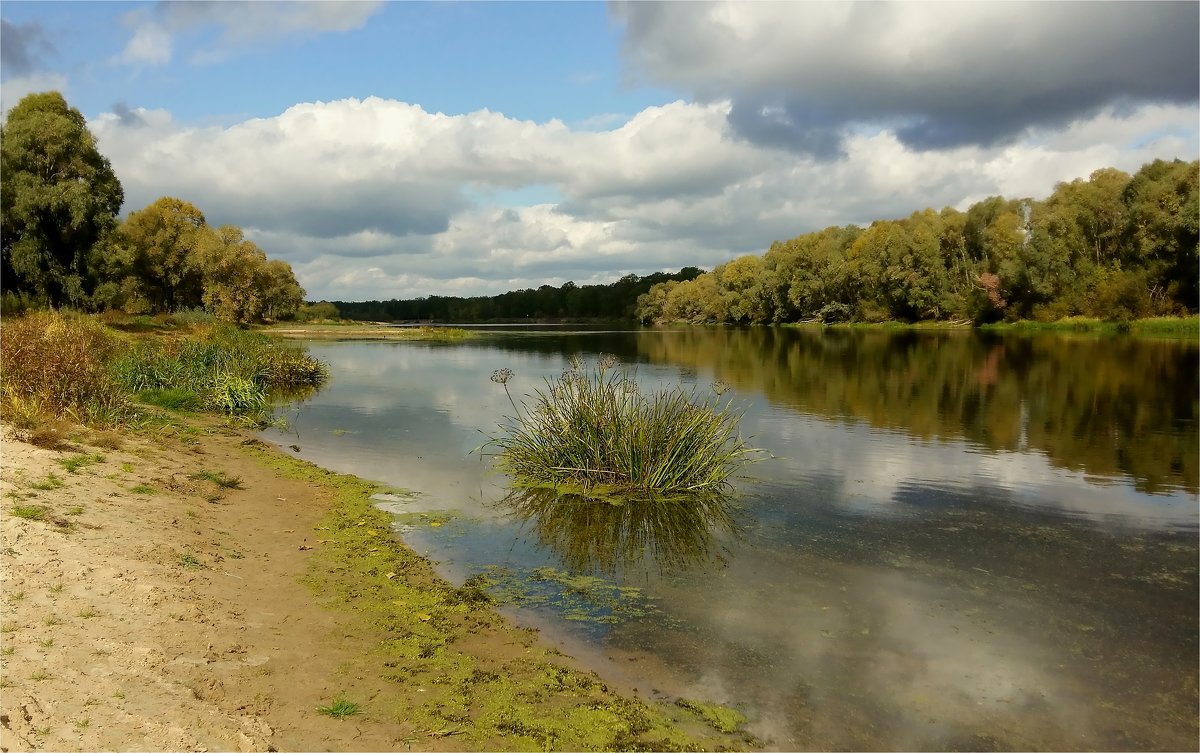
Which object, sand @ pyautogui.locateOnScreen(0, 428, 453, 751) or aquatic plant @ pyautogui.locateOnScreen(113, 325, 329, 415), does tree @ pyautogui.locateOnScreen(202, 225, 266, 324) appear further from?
sand @ pyautogui.locateOnScreen(0, 428, 453, 751)

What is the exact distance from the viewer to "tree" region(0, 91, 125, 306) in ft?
123

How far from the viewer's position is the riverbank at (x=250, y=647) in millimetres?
5133

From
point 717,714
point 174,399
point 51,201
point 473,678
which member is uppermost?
point 51,201

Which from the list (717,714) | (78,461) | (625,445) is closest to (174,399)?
(78,461)

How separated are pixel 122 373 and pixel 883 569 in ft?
77.7

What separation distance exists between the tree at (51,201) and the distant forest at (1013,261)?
79.3 m

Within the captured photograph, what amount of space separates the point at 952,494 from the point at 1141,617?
584 centimetres

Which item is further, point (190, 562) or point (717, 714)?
point (190, 562)

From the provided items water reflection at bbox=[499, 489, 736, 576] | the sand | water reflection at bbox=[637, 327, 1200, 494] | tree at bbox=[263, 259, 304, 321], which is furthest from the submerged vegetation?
tree at bbox=[263, 259, 304, 321]

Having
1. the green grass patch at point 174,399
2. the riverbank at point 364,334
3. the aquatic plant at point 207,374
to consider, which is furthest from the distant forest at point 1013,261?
the green grass patch at point 174,399

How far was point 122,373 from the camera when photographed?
23.5 m

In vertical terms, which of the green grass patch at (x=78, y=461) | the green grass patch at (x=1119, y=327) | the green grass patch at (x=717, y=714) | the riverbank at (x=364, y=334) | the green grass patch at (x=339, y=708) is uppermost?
the green grass patch at (x=1119, y=327)

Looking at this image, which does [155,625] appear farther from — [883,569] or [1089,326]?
[1089,326]

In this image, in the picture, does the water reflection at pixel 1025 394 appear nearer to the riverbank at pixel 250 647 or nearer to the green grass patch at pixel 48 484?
the riverbank at pixel 250 647
